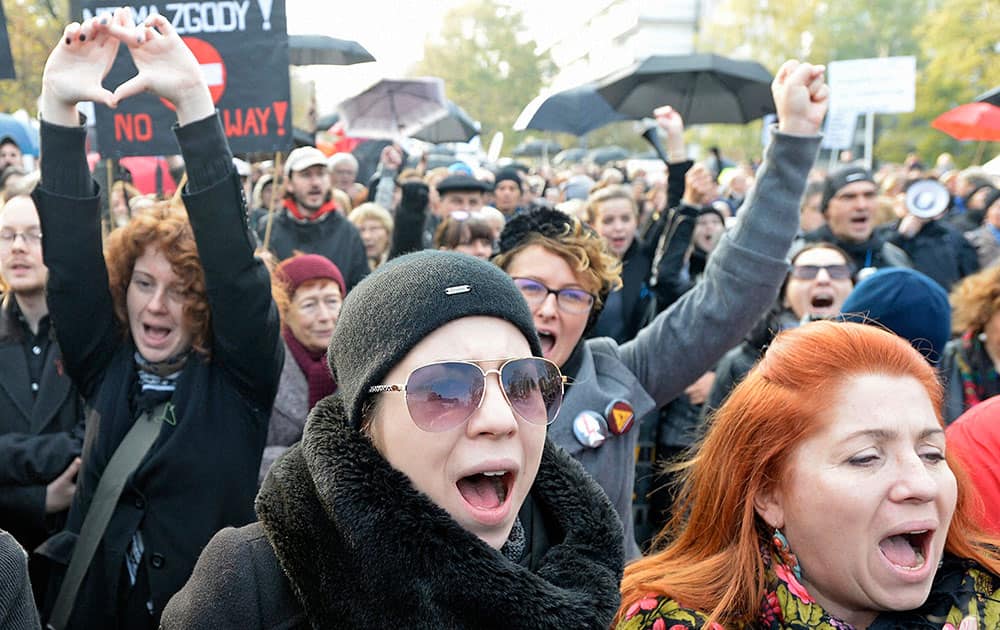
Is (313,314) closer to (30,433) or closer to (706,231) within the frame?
(30,433)

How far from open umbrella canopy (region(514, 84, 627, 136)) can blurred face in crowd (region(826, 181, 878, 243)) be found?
5.93 m

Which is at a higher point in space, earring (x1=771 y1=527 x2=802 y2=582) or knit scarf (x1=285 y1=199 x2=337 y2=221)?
earring (x1=771 y1=527 x2=802 y2=582)

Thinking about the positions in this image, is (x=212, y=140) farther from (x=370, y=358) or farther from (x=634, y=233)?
(x=634, y=233)

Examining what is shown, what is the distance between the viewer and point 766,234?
9.34 ft

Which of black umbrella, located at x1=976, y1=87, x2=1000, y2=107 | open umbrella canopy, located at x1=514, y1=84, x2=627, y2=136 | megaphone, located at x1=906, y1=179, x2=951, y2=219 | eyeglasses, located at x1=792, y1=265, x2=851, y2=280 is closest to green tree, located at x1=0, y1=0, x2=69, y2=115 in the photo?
open umbrella canopy, located at x1=514, y1=84, x2=627, y2=136

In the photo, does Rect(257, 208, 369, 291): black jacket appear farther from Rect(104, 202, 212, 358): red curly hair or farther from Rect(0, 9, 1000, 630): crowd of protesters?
Rect(104, 202, 212, 358): red curly hair

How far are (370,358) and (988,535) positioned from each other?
59.3 inches

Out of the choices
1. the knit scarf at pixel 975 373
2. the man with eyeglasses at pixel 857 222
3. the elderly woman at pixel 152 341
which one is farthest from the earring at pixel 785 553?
the man with eyeglasses at pixel 857 222

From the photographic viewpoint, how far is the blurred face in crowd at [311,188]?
6.91 m

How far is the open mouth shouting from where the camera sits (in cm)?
169

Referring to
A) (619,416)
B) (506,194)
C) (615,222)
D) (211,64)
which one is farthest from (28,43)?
(619,416)

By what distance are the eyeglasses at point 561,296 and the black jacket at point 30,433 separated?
5.08ft

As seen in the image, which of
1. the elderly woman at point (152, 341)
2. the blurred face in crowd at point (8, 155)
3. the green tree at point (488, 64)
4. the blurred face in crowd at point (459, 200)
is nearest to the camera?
the elderly woman at point (152, 341)

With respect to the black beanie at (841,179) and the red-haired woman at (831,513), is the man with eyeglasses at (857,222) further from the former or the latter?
the red-haired woman at (831,513)
